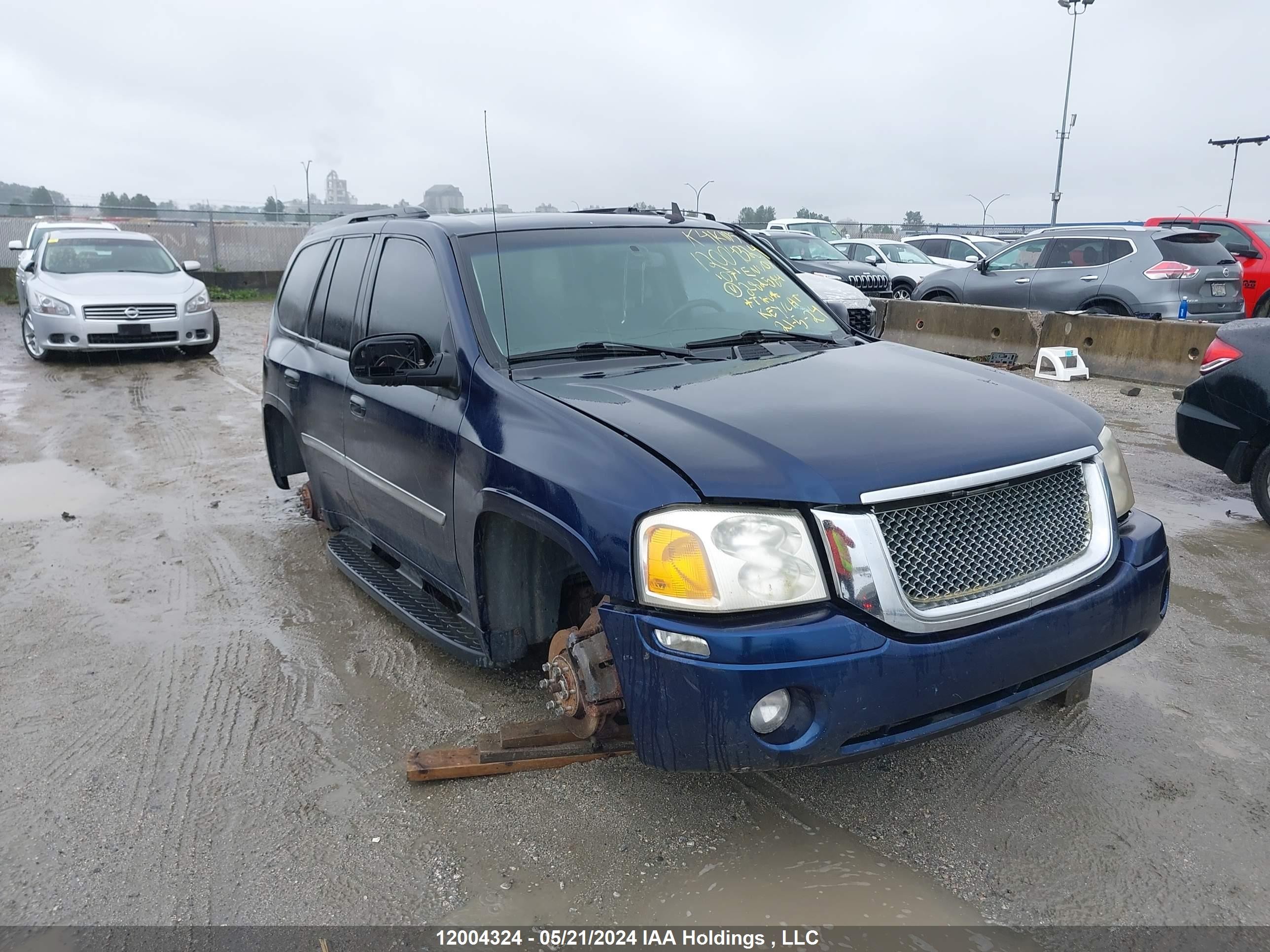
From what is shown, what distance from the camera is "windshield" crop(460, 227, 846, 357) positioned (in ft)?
12.0

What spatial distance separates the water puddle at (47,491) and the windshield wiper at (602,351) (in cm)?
426

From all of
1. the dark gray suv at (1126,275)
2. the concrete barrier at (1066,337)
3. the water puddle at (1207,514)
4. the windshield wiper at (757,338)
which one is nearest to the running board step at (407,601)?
the windshield wiper at (757,338)

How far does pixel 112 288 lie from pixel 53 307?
28.1 inches

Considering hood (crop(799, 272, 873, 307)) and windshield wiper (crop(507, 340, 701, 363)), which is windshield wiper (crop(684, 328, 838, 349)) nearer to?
windshield wiper (crop(507, 340, 701, 363))

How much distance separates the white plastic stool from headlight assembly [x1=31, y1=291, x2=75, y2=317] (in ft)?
37.6

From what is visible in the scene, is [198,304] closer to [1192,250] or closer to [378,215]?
[378,215]

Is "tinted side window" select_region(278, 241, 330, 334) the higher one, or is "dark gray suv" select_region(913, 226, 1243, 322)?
"tinted side window" select_region(278, 241, 330, 334)

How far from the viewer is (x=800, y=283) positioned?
454cm

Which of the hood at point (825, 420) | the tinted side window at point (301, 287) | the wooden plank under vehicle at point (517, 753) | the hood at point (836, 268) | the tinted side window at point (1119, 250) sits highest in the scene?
the tinted side window at point (301, 287)

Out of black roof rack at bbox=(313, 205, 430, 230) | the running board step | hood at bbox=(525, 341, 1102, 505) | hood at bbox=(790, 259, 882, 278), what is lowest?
the running board step

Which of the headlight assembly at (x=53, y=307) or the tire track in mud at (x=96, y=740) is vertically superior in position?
the headlight assembly at (x=53, y=307)

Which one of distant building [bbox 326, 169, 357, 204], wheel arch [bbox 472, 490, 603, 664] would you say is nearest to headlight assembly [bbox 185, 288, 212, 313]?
distant building [bbox 326, 169, 357, 204]

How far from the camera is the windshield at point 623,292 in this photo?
3.67 m

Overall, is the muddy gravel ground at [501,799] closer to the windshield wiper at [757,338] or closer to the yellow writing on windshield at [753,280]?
the windshield wiper at [757,338]
